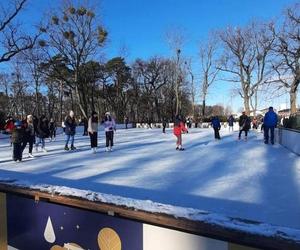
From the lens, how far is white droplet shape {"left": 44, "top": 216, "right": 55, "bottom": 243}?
3.34 m

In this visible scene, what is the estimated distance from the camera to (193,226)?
7.31ft

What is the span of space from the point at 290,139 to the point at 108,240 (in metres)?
16.6

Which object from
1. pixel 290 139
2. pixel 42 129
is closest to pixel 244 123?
pixel 290 139

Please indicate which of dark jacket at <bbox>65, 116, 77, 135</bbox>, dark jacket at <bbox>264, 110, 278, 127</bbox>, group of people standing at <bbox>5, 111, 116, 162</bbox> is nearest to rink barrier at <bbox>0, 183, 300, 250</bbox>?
group of people standing at <bbox>5, 111, 116, 162</bbox>

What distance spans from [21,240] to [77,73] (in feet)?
116

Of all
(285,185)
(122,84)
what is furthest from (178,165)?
(122,84)

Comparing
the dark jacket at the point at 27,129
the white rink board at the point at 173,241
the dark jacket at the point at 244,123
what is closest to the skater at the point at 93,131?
the dark jacket at the point at 27,129

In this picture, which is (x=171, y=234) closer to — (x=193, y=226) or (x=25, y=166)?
(x=193, y=226)

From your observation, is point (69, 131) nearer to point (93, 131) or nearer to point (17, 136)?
point (93, 131)

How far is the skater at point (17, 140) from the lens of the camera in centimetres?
1479

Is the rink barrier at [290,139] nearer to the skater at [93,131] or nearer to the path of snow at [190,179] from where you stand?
the path of snow at [190,179]

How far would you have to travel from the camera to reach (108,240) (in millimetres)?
2857

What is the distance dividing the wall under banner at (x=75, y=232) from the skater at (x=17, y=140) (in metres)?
11.3

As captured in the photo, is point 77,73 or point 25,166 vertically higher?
point 77,73
